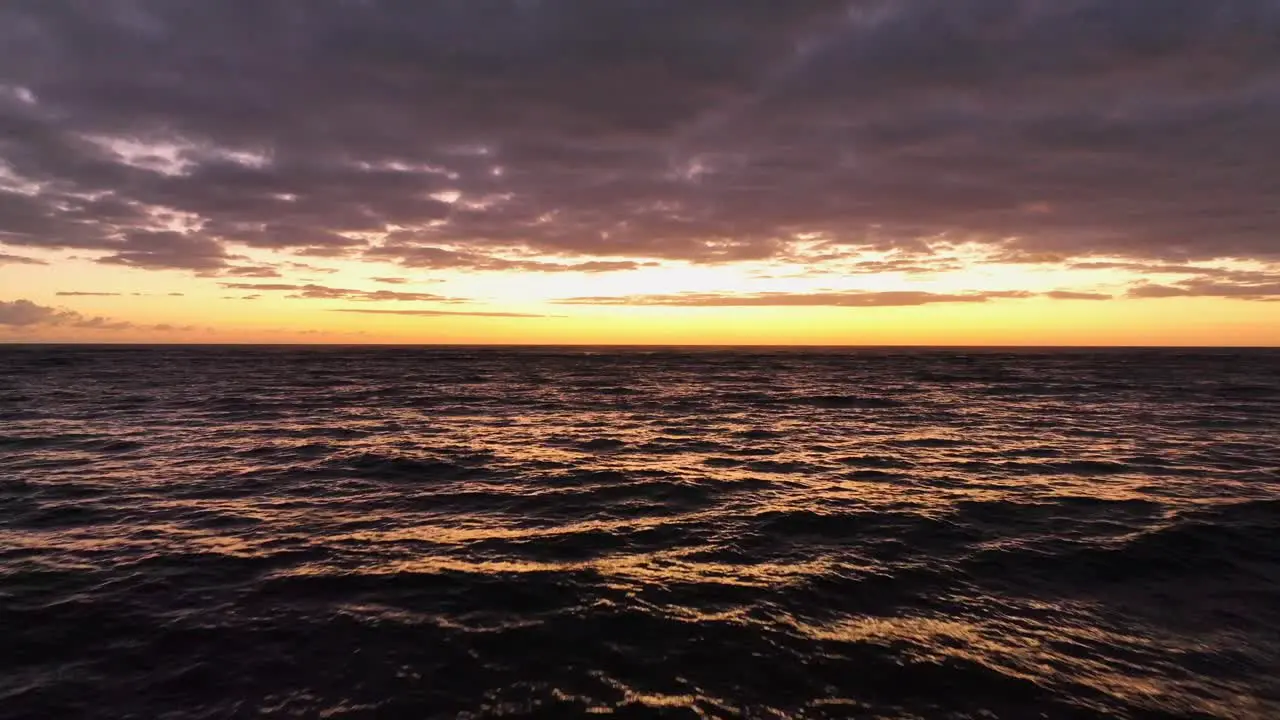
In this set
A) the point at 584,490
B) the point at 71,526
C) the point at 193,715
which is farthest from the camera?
the point at 584,490

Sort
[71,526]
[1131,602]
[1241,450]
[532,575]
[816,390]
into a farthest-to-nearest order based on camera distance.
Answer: [816,390]
[1241,450]
[71,526]
[532,575]
[1131,602]

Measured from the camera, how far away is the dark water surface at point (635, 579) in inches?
371

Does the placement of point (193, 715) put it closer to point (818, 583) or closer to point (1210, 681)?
point (818, 583)

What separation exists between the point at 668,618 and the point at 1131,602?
9.45 metres

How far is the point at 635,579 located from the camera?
13.6 metres

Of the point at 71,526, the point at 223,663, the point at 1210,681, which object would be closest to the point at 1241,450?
the point at 1210,681

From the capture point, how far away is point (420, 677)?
968cm

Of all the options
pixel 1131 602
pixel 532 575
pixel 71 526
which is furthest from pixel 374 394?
pixel 1131 602

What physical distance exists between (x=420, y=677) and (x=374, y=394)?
177 feet

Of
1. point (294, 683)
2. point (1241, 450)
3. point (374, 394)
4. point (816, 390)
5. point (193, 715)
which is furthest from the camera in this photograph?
point (816, 390)

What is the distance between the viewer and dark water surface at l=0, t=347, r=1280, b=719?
9.43 meters

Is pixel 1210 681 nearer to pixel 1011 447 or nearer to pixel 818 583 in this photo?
pixel 818 583

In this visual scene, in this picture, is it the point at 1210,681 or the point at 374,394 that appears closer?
the point at 1210,681

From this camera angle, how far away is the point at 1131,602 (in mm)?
12758
